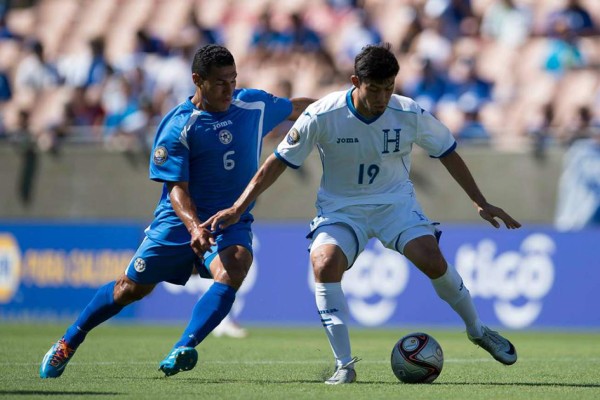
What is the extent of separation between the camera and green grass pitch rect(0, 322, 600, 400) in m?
7.70

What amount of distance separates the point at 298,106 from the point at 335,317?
195cm

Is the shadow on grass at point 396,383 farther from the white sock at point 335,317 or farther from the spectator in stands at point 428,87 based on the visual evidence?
the spectator in stands at point 428,87

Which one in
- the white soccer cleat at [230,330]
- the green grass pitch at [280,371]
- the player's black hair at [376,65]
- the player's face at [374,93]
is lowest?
the white soccer cleat at [230,330]

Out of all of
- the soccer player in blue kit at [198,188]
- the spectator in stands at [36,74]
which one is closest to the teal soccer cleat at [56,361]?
the soccer player in blue kit at [198,188]

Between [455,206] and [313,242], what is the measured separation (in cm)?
1009

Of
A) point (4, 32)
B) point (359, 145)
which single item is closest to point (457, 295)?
point (359, 145)

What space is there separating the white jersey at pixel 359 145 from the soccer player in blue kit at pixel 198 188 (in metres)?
0.55

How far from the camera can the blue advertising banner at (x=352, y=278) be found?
16.4 metres

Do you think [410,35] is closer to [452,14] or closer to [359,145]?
[452,14]

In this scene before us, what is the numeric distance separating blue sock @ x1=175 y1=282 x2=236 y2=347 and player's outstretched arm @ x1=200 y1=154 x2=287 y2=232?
47cm

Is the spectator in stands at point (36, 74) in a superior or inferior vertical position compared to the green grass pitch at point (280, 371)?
superior

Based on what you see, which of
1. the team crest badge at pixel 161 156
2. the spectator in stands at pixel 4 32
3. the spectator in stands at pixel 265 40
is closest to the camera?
the team crest badge at pixel 161 156

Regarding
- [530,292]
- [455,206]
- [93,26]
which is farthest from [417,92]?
[93,26]

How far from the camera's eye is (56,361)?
876cm
